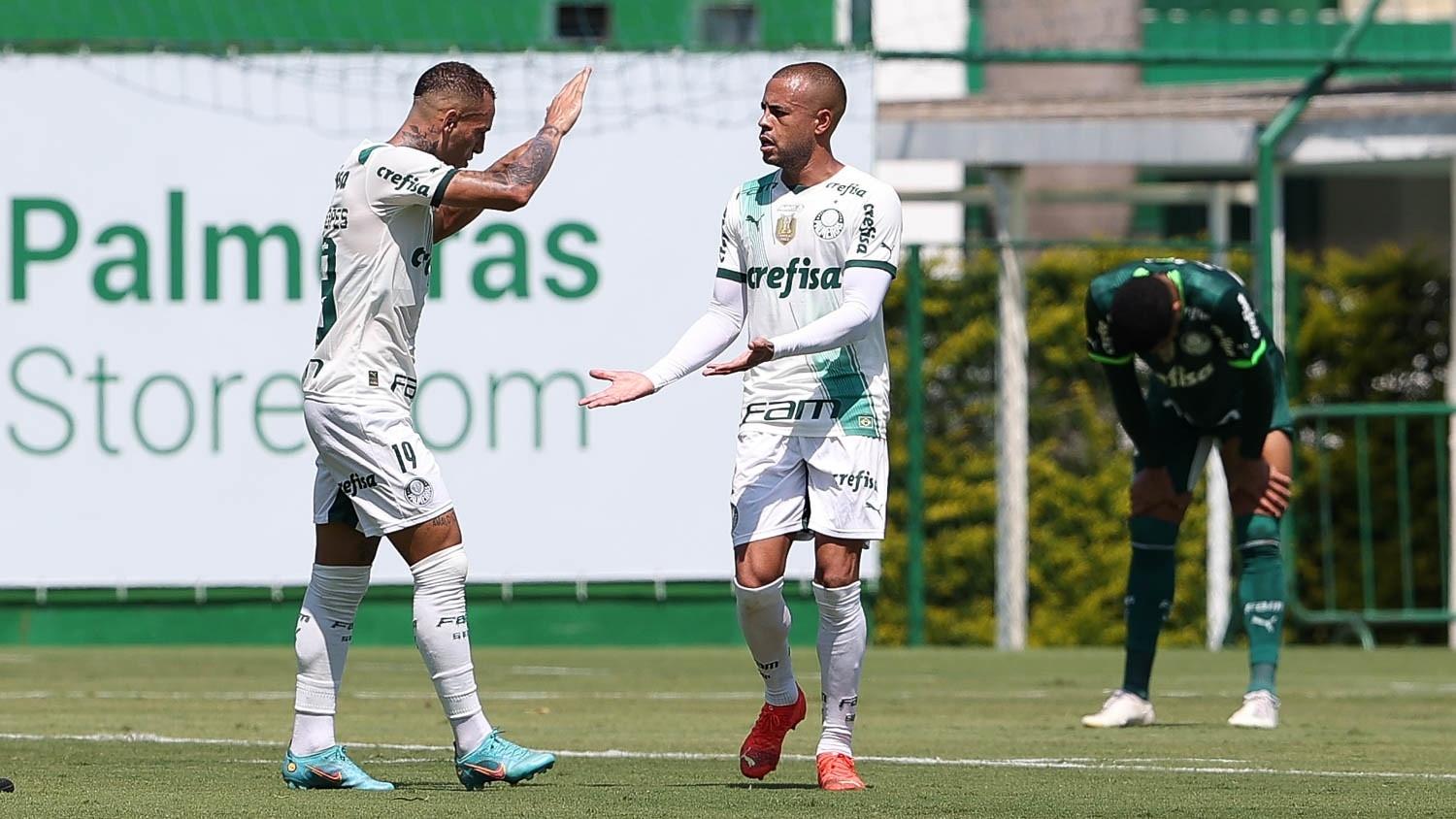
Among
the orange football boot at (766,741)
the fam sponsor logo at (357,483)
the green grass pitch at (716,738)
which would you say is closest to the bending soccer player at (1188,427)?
the green grass pitch at (716,738)

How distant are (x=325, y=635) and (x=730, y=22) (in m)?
18.8

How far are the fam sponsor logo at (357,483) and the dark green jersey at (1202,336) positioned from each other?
3508 mm

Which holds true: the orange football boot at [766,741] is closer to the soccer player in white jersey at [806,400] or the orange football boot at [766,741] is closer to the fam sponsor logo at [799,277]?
the soccer player in white jersey at [806,400]

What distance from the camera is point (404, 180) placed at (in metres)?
6.71

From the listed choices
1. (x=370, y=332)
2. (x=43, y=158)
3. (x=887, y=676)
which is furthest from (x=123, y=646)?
(x=370, y=332)

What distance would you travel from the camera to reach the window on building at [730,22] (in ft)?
80.9

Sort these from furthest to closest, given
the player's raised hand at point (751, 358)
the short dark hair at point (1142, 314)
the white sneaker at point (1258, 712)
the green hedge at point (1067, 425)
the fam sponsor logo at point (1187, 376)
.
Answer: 1. the green hedge at point (1067, 425)
2. the fam sponsor logo at point (1187, 376)
3. the white sneaker at point (1258, 712)
4. the short dark hair at point (1142, 314)
5. the player's raised hand at point (751, 358)

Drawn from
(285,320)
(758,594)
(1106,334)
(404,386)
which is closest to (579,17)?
(285,320)

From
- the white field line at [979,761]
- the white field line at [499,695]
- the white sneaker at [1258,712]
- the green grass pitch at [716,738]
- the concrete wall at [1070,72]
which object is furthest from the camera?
the concrete wall at [1070,72]

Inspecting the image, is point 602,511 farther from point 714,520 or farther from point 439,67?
point 439,67

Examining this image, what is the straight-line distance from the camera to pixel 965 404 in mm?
17172

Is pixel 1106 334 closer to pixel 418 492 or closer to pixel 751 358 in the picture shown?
pixel 751 358

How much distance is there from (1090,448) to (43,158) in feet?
23.1

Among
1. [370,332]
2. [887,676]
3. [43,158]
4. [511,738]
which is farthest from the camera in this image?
[43,158]
